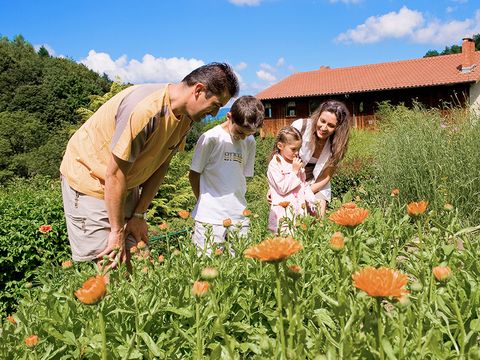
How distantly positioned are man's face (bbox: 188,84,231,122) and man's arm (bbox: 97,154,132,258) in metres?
0.37

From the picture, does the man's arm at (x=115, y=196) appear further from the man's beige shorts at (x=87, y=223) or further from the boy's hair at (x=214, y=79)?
the boy's hair at (x=214, y=79)

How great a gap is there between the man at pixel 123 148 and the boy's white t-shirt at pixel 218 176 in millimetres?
630

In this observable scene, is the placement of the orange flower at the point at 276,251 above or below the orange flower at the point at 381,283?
above

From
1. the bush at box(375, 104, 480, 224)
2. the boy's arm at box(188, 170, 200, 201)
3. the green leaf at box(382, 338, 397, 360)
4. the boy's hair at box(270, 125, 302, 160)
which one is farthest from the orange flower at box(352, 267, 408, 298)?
the bush at box(375, 104, 480, 224)

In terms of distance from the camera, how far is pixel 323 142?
11.8ft

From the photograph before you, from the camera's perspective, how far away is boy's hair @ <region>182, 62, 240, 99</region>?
82.2 inches

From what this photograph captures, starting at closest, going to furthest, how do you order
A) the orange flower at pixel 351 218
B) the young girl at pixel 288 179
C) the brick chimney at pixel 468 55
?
the orange flower at pixel 351 218
the young girl at pixel 288 179
the brick chimney at pixel 468 55

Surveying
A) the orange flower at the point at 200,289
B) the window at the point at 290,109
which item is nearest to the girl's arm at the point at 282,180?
the orange flower at the point at 200,289

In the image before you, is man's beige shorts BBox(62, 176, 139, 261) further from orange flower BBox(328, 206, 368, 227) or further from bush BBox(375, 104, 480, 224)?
bush BBox(375, 104, 480, 224)

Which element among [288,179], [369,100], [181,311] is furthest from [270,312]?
[369,100]

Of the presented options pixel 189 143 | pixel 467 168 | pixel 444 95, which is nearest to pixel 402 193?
pixel 467 168

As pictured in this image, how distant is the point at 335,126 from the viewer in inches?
137

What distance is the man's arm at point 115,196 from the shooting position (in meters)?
2.05

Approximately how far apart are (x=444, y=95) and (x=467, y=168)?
23.5 m
